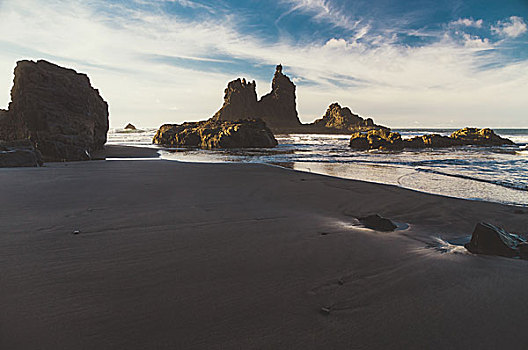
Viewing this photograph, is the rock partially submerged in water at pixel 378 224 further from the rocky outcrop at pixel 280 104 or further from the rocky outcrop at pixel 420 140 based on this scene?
the rocky outcrop at pixel 280 104

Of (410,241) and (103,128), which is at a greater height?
(103,128)

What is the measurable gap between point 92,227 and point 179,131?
36068 millimetres

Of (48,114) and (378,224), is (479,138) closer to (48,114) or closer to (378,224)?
(378,224)

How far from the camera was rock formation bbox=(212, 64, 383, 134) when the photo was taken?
124781 mm

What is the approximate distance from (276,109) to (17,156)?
128920mm

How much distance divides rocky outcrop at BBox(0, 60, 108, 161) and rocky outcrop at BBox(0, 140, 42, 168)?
3342 mm

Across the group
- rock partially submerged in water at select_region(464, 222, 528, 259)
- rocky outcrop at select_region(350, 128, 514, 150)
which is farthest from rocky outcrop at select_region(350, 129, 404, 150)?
rock partially submerged in water at select_region(464, 222, 528, 259)

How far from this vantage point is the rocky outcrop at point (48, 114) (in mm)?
14578

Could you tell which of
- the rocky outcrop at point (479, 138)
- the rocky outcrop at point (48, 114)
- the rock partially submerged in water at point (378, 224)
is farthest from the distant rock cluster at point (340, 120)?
the rock partially submerged in water at point (378, 224)

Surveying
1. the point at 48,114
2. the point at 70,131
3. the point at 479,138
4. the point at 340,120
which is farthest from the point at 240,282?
the point at 340,120

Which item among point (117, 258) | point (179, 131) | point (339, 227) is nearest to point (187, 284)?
point (117, 258)

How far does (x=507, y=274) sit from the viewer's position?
261 centimetres

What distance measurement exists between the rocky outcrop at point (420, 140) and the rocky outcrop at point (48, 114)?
21971 mm

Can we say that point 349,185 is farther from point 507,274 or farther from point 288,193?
point 507,274
